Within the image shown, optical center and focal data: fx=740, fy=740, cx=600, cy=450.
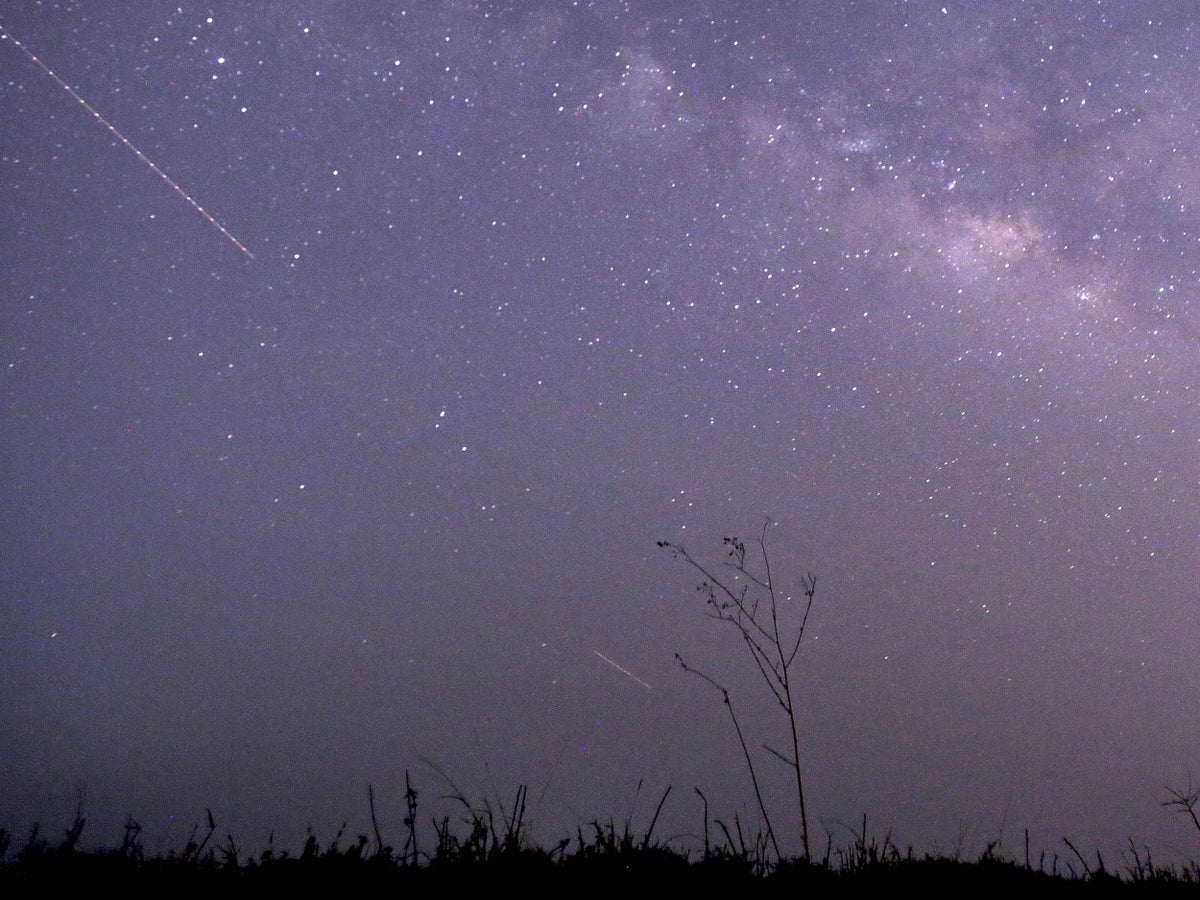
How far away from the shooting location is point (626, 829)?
2453mm

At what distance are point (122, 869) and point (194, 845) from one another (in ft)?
0.64

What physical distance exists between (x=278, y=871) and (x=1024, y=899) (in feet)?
8.35

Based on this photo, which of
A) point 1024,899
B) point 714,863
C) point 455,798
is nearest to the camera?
point 455,798

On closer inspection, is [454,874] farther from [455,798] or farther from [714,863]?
[714,863]

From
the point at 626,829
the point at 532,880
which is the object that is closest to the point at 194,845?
the point at 532,880

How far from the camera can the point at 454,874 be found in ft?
6.32

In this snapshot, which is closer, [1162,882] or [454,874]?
[454,874]

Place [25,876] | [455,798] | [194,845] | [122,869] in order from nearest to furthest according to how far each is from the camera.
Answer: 1. [25,876]
2. [122,869]
3. [194,845]
4. [455,798]

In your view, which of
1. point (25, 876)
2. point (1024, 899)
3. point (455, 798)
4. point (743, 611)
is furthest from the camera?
point (743, 611)

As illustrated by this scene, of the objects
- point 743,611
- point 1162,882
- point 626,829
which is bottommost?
point 1162,882

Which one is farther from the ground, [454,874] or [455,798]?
[455,798]

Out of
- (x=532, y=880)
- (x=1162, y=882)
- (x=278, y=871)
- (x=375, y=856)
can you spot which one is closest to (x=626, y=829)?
(x=532, y=880)

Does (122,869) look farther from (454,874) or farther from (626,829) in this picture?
(626,829)

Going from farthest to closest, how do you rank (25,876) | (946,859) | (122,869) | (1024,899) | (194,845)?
(946,859) → (1024,899) → (194,845) → (122,869) → (25,876)
